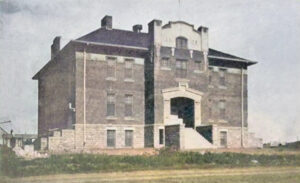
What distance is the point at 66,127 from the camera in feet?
99.7

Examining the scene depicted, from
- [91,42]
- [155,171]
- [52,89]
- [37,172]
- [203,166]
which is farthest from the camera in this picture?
[52,89]

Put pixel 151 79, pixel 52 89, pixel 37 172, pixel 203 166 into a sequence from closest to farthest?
pixel 37 172 < pixel 203 166 < pixel 151 79 < pixel 52 89

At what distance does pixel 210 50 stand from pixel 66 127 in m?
12.6

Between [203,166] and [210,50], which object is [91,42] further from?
[203,166]

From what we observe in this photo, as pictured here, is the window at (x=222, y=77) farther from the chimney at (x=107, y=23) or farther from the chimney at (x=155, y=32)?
the chimney at (x=107, y=23)

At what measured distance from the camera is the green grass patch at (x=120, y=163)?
16281mm

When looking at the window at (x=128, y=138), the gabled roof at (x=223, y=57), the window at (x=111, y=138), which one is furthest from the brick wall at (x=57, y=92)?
the gabled roof at (x=223, y=57)

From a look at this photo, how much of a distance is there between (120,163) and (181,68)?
1470cm

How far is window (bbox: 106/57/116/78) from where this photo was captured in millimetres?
30219

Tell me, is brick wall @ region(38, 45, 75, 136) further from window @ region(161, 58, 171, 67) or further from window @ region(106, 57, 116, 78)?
window @ region(161, 58, 171, 67)

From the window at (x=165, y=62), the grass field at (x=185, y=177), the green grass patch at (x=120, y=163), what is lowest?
the grass field at (x=185, y=177)

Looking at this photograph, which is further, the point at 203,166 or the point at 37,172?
the point at 203,166

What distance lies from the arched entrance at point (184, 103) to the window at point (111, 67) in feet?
11.9

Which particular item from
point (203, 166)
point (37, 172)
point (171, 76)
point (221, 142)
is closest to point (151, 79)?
point (171, 76)
